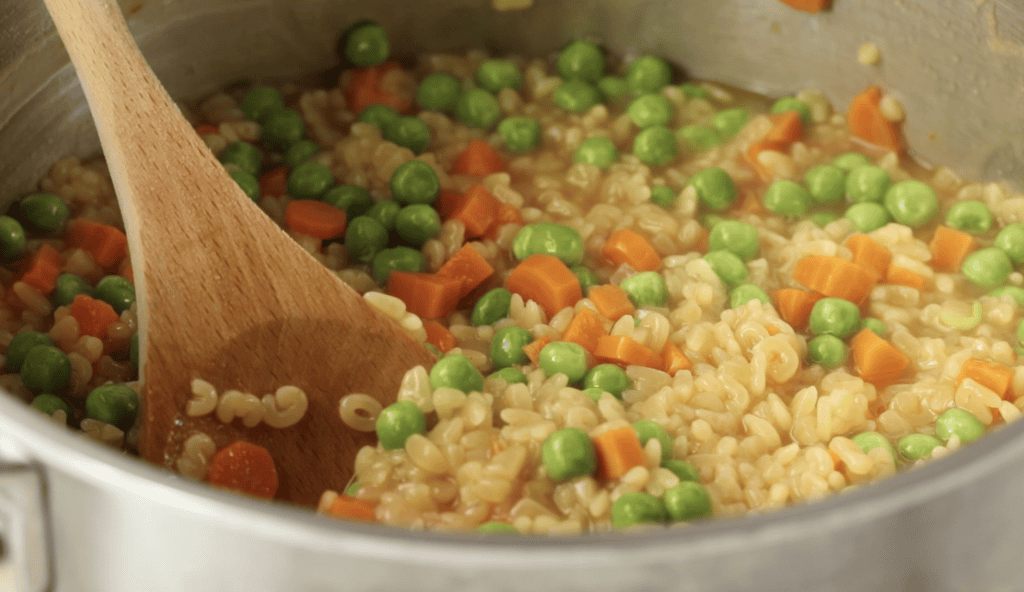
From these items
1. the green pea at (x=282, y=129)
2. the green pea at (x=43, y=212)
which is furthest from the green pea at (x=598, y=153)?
the green pea at (x=43, y=212)

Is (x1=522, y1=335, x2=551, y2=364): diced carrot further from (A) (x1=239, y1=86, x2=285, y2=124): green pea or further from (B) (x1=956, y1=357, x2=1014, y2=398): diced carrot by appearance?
(A) (x1=239, y1=86, x2=285, y2=124): green pea

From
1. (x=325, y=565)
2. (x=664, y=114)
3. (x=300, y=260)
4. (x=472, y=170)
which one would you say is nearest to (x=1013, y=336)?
(x=664, y=114)

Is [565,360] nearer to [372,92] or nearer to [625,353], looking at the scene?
[625,353]

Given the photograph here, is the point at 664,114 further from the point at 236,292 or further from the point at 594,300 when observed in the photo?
the point at 236,292

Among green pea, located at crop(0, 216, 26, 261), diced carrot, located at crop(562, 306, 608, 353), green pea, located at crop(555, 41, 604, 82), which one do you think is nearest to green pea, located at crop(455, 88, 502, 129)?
green pea, located at crop(555, 41, 604, 82)

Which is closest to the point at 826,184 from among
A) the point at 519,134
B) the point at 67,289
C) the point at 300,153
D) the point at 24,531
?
the point at 519,134
